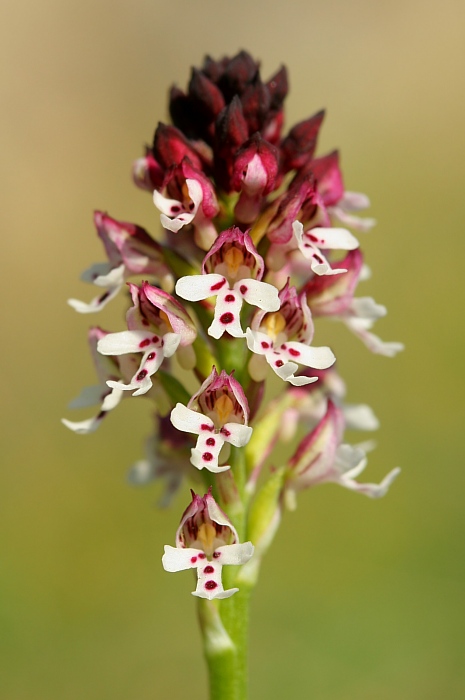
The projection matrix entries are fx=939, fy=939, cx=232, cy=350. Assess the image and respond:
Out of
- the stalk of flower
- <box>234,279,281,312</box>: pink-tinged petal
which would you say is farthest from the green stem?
<box>234,279,281,312</box>: pink-tinged petal

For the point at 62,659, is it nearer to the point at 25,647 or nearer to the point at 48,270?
the point at 25,647

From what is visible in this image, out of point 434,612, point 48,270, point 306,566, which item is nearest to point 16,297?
point 48,270

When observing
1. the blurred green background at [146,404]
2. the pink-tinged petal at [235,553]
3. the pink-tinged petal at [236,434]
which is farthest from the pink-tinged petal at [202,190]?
the blurred green background at [146,404]

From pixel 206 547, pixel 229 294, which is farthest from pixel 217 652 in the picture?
pixel 229 294

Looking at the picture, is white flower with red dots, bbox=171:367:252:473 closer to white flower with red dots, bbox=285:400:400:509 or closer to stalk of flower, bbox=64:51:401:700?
stalk of flower, bbox=64:51:401:700

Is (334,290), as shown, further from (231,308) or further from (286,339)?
(231,308)

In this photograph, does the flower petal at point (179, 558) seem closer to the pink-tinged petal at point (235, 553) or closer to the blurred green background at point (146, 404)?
the pink-tinged petal at point (235, 553)
